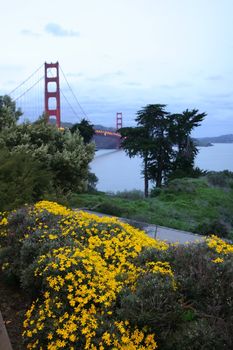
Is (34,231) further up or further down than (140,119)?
further down

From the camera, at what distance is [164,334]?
8.62 ft

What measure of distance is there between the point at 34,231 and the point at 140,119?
24321 mm

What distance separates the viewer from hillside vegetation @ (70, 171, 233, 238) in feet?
35.7

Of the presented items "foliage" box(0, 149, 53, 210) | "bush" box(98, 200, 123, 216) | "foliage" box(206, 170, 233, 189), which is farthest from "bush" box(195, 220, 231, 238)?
"foliage" box(206, 170, 233, 189)

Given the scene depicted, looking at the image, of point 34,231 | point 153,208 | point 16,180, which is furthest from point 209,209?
point 34,231

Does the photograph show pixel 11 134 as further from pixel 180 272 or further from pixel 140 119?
pixel 140 119

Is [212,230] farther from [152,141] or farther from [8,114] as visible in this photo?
[152,141]

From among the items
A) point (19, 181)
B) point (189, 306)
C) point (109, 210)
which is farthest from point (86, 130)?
point (189, 306)

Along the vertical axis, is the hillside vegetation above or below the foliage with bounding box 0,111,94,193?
below

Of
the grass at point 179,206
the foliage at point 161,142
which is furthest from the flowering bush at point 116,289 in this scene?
the foliage at point 161,142

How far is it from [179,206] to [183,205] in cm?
42

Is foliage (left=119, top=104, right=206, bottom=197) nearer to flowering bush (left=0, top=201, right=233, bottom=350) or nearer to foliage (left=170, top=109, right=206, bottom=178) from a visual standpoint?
foliage (left=170, top=109, right=206, bottom=178)

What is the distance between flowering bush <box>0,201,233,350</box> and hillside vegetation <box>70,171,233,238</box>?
19.0ft

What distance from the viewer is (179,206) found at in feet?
52.3
